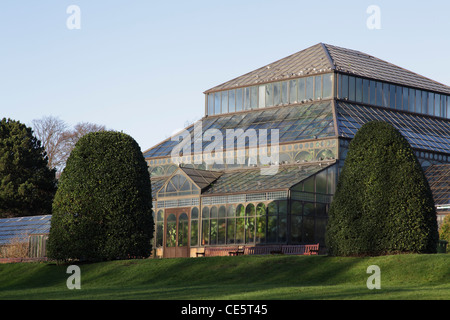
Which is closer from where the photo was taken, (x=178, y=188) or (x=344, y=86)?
(x=178, y=188)

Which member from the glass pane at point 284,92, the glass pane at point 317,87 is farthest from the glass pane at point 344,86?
the glass pane at point 284,92

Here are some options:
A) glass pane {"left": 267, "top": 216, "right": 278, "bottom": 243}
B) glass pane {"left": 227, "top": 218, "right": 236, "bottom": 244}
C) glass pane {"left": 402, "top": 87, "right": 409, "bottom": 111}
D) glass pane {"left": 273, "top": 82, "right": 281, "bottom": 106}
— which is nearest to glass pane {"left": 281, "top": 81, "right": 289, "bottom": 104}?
glass pane {"left": 273, "top": 82, "right": 281, "bottom": 106}

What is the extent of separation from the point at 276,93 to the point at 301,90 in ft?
7.60

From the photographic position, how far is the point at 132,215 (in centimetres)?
3675

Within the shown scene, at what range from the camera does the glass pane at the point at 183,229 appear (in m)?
49.2

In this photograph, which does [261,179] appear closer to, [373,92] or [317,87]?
[317,87]

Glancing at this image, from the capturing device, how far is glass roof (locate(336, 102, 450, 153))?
52031mm

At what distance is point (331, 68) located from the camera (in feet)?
184

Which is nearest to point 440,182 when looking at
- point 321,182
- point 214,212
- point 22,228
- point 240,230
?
point 321,182

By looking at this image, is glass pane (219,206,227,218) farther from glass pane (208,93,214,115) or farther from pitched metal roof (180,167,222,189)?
glass pane (208,93,214,115)

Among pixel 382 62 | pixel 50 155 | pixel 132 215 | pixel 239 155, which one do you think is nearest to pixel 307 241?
pixel 239 155

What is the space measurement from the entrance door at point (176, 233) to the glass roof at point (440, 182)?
1592cm

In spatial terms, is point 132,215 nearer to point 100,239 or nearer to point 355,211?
point 100,239
